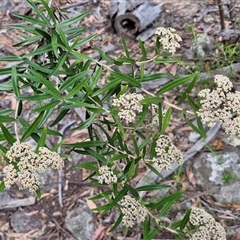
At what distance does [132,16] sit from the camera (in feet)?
11.8

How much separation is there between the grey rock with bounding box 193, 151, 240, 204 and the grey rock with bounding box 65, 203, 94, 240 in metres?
0.69

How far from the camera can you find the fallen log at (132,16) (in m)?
3.60

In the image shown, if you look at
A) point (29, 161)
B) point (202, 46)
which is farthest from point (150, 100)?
point (202, 46)

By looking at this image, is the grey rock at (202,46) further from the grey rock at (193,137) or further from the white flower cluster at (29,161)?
the white flower cluster at (29,161)

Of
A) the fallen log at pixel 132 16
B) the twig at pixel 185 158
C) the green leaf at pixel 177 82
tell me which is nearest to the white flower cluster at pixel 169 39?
the green leaf at pixel 177 82

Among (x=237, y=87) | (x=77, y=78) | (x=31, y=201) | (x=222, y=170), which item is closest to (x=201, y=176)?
(x=222, y=170)

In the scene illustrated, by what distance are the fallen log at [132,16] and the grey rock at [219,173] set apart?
1331 mm

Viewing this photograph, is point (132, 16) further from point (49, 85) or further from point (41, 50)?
point (49, 85)

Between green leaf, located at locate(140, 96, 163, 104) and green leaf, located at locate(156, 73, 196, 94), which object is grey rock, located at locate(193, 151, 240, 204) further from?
green leaf, located at locate(140, 96, 163, 104)

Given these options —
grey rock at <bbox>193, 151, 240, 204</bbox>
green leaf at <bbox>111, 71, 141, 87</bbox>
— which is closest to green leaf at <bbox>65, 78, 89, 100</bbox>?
green leaf at <bbox>111, 71, 141, 87</bbox>

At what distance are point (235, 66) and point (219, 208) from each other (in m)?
1.03

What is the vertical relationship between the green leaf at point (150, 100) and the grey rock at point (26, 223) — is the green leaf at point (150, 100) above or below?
above

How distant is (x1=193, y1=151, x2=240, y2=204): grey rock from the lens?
259 centimetres

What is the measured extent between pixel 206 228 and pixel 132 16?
8.03 feet
